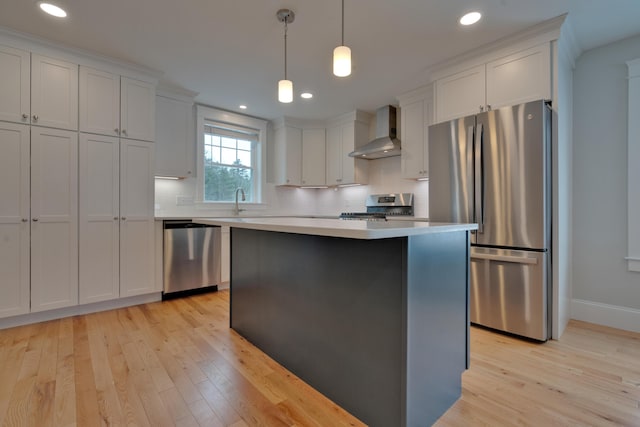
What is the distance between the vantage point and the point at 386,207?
4.47 metres

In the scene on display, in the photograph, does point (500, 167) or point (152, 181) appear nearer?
point (500, 167)

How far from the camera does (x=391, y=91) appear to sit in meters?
3.79

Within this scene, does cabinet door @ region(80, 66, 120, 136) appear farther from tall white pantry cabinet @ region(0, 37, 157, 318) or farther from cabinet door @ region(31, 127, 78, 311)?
cabinet door @ region(31, 127, 78, 311)

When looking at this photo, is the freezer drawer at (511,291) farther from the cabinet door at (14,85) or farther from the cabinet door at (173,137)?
the cabinet door at (14,85)

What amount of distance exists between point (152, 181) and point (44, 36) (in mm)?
1490

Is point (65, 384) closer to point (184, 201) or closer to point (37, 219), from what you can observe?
point (37, 219)

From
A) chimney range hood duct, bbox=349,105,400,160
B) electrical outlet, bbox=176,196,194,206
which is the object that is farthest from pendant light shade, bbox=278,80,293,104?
electrical outlet, bbox=176,196,194,206

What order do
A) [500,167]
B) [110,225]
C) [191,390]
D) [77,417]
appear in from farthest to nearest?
[110,225]
[500,167]
[191,390]
[77,417]

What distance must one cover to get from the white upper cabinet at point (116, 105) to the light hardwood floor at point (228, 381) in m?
1.92

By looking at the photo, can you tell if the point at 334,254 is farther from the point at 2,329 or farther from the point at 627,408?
the point at 2,329

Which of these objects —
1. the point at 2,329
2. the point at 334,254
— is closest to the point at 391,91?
the point at 334,254

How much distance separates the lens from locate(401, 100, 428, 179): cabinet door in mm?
3695

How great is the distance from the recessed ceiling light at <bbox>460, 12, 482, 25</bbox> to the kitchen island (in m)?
1.78

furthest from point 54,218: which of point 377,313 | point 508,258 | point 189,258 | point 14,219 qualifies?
point 508,258
